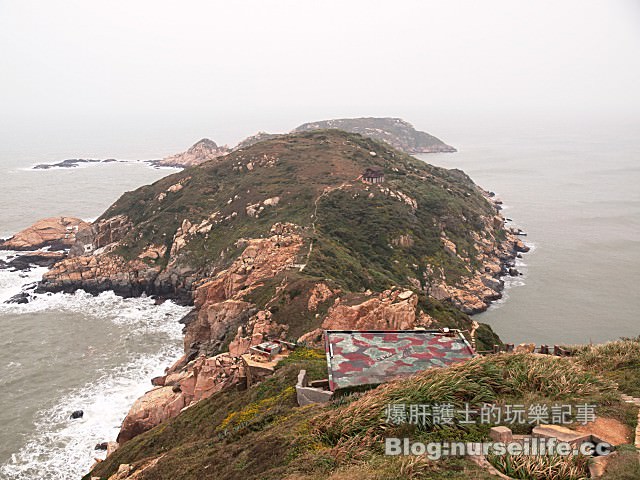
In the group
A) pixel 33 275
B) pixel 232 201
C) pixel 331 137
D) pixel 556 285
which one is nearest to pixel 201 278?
pixel 232 201

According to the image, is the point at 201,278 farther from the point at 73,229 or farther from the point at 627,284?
the point at 627,284

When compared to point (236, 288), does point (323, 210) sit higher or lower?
higher

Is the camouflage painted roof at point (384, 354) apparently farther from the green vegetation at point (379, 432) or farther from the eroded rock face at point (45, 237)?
the eroded rock face at point (45, 237)

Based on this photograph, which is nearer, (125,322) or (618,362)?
(618,362)

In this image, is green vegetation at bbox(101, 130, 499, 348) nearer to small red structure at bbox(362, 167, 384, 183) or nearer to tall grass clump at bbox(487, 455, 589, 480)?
small red structure at bbox(362, 167, 384, 183)

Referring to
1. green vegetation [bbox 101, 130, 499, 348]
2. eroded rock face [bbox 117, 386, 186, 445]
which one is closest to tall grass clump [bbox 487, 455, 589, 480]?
eroded rock face [bbox 117, 386, 186, 445]

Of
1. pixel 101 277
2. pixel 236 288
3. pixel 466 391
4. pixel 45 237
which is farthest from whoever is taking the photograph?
pixel 45 237

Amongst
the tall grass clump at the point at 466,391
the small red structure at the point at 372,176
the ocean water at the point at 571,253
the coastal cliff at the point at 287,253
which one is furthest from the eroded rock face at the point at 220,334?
the ocean water at the point at 571,253

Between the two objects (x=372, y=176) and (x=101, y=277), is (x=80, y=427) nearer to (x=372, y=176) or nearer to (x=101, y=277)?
(x=101, y=277)

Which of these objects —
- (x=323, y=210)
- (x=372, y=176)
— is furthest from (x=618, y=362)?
(x=372, y=176)
